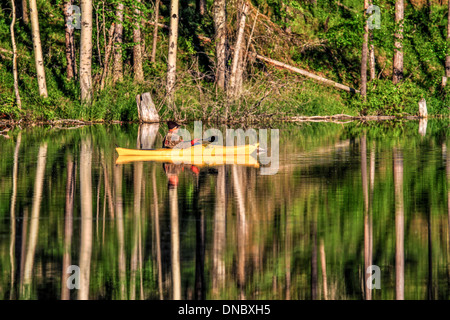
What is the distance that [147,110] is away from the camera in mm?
37125

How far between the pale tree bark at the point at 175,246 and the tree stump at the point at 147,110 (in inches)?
868

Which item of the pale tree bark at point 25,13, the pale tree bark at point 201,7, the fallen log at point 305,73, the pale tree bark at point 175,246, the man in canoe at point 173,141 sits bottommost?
the pale tree bark at point 175,246

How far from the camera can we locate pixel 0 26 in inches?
1649

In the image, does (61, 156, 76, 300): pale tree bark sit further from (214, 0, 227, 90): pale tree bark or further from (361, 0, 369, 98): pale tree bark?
(361, 0, 369, 98): pale tree bark

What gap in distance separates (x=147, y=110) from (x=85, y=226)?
2492 cm

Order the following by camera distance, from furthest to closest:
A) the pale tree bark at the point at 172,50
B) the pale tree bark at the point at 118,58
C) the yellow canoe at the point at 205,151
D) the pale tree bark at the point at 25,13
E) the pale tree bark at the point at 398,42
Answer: the pale tree bark at the point at 25,13 < the pale tree bark at the point at 398,42 < the pale tree bark at the point at 118,58 < the pale tree bark at the point at 172,50 < the yellow canoe at the point at 205,151

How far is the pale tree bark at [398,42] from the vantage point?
4262cm

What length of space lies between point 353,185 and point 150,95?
849 inches

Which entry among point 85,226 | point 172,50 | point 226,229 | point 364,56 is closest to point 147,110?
point 172,50

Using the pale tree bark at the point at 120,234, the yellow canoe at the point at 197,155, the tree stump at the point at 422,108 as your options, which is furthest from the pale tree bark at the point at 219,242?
the tree stump at the point at 422,108

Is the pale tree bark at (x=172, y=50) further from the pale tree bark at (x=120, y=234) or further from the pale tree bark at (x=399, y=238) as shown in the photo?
the pale tree bark at (x=399, y=238)

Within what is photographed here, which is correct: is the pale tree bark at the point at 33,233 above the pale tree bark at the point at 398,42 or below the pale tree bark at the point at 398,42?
below

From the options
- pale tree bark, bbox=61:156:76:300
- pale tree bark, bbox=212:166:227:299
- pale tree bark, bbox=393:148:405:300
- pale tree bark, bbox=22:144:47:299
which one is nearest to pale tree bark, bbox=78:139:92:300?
pale tree bark, bbox=61:156:76:300

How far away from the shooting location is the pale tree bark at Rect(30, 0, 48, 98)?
1357 inches
